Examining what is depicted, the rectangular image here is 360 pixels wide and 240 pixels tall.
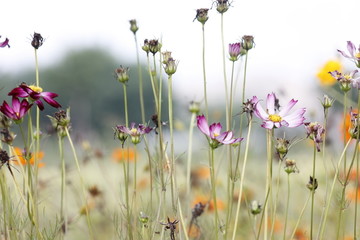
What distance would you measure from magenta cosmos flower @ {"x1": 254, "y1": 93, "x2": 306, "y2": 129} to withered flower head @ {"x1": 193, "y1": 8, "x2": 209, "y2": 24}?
0.57 feet

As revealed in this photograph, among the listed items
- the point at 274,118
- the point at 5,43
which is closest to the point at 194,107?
the point at 274,118

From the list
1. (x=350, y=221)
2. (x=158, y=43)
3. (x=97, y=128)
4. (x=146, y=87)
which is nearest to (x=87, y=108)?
(x=97, y=128)

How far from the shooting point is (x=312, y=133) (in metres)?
0.87

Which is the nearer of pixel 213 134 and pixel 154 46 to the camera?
pixel 213 134

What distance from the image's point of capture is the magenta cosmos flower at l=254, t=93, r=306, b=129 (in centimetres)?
81

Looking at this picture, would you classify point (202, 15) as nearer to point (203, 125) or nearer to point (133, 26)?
point (133, 26)

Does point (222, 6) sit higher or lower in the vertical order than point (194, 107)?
higher

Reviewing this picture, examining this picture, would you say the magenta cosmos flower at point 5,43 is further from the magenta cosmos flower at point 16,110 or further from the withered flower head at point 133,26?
the withered flower head at point 133,26

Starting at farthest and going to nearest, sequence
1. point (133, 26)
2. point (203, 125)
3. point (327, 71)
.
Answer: point (327, 71) → point (133, 26) → point (203, 125)

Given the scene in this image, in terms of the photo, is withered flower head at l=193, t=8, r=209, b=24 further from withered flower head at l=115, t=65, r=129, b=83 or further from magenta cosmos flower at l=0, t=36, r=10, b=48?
magenta cosmos flower at l=0, t=36, r=10, b=48

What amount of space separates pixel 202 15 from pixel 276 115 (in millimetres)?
222

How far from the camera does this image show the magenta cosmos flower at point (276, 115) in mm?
812

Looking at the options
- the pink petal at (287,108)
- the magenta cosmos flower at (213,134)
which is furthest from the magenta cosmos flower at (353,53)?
the magenta cosmos flower at (213,134)

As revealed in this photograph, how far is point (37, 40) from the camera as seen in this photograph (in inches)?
35.9
